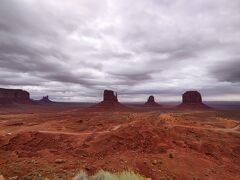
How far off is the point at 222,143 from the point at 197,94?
11424 centimetres

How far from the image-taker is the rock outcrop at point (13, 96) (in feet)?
466

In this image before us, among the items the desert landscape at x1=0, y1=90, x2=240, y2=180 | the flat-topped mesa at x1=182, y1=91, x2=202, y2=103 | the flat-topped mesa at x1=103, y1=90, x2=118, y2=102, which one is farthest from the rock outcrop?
the desert landscape at x1=0, y1=90, x2=240, y2=180

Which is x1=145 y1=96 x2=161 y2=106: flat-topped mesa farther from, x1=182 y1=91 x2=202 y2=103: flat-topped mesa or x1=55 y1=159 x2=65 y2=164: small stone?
x1=55 y1=159 x2=65 y2=164: small stone

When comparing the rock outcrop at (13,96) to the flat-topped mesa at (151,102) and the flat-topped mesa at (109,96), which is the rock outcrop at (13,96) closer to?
the flat-topped mesa at (109,96)

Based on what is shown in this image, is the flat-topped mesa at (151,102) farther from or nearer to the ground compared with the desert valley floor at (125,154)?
farther from the ground

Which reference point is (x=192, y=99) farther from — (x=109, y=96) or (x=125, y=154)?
(x=125, y=154)

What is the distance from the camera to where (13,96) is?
154625 mm

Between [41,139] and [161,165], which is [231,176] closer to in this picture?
[161,165]

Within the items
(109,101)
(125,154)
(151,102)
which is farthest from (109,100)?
(125,154)

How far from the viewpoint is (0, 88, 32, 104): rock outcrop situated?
14190 centimetres

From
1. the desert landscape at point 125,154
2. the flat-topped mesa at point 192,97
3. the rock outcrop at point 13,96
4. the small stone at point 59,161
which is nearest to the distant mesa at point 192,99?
the flat-topped mesa at point 192,97

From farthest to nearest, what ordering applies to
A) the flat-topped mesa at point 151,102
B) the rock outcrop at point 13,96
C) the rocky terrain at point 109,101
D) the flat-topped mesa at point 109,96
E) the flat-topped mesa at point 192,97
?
the flat-topped mesa at point 151,102 < the rock outcrop at point 13,96 < the flat-topped mesa at point 192,97 < the flat-topped mesa at point 109,96 < the rocky terrain at point 109,101

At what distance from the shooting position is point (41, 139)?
24938mm

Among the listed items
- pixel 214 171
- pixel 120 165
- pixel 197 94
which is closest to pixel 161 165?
pixel 120 165
